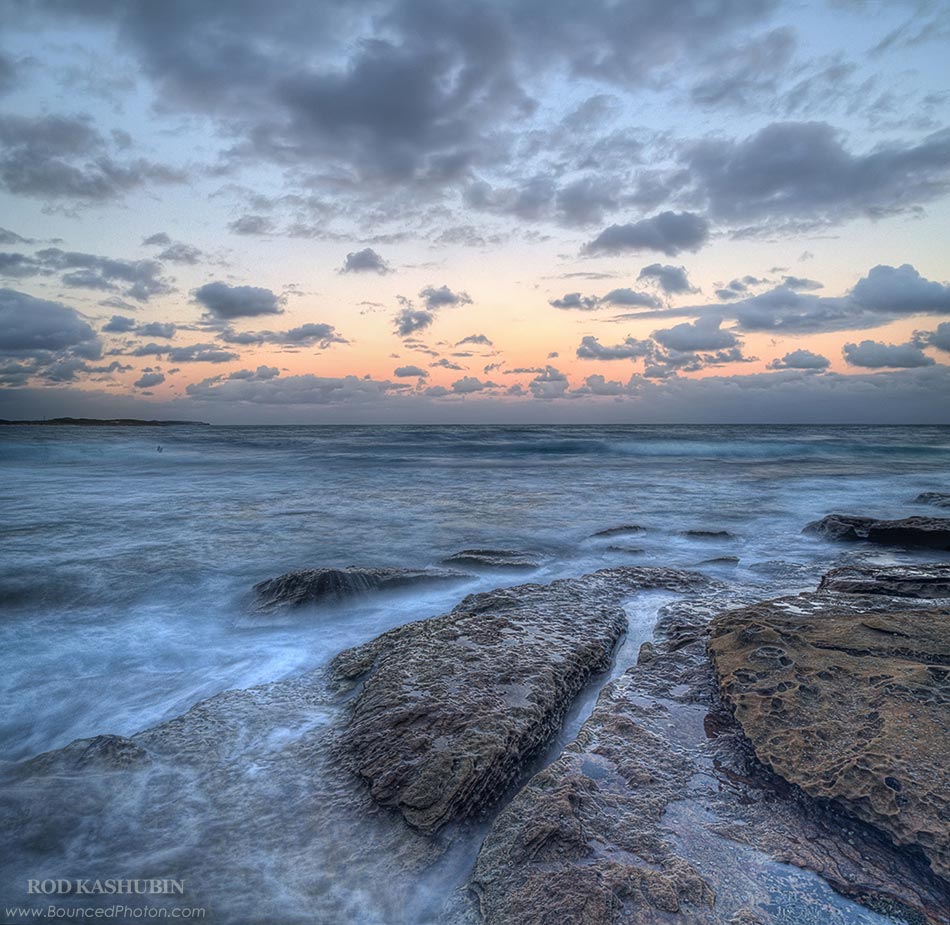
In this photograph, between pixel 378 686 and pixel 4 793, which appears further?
pixel 378 686

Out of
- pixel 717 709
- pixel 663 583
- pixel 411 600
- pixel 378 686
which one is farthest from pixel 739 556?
pixel 378 686

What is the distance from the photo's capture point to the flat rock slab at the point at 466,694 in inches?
105

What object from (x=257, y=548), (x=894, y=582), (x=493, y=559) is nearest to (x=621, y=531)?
(x=493, y=559)

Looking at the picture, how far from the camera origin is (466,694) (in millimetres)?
3211

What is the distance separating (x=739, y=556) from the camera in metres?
7.66

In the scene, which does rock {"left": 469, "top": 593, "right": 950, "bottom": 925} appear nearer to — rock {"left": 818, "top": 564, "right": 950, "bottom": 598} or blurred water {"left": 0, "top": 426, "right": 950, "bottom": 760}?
blurred water {"left": 0, "top": 426, "right": 950, "bottom": 760}

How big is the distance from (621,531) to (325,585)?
5.38 meters

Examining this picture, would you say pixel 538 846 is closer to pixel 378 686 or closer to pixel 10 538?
pixel 378 686

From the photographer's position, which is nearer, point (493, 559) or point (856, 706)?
point (856, 706)

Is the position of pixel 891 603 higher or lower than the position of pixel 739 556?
higher

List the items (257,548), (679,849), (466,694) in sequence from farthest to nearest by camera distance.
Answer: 1. (257,548)
2. (466,694)
3. (679,849)

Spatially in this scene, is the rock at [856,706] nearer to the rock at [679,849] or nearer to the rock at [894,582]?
the rock at [679,849]

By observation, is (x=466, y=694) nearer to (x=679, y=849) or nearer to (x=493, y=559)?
(x=679, y=849)

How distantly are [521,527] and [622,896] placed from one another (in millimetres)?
8283
